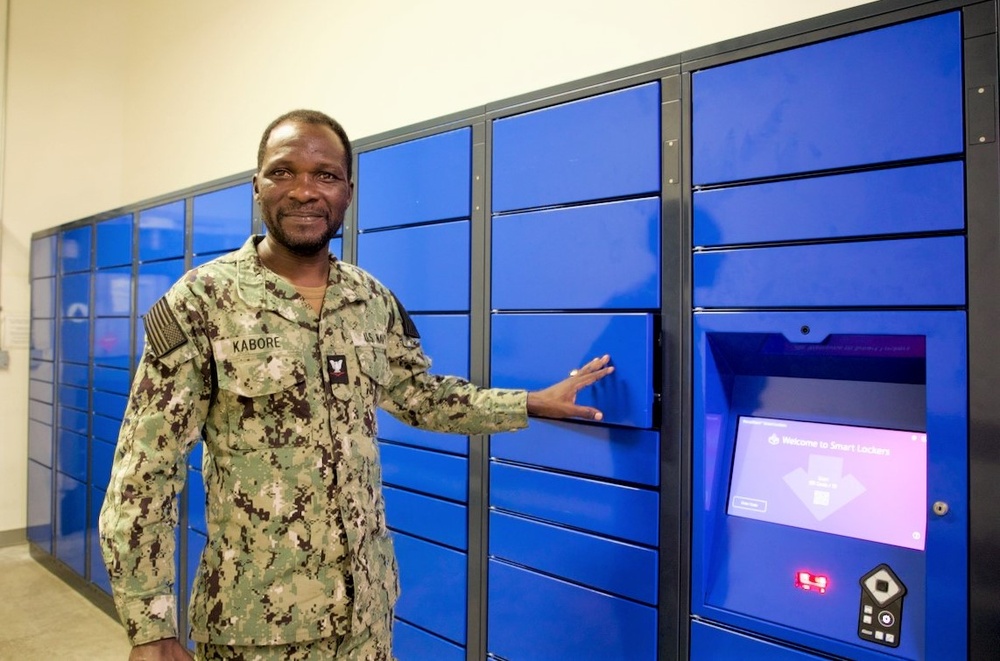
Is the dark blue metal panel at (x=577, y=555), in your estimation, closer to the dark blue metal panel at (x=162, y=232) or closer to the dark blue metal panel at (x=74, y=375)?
the dark blue metal panel at (x=162, y=232)

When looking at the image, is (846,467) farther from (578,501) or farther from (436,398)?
(436,398)

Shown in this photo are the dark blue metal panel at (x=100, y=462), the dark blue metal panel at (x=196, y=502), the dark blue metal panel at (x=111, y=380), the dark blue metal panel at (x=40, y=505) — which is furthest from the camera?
the dark blue metal panel at (x=40, y=505)

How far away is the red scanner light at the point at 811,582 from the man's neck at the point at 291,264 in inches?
51.1

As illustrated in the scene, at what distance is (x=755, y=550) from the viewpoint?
5.40ft

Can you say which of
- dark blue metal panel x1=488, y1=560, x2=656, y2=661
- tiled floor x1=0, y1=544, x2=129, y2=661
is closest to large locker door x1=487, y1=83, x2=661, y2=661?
dark blue metal panel x1=488, y1=560, x2=656, y2=661

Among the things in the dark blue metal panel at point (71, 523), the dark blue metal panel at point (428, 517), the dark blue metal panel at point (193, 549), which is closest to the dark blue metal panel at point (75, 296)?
the dark blue metal panel at point (71, 523)

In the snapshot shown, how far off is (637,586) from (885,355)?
84 centimetres

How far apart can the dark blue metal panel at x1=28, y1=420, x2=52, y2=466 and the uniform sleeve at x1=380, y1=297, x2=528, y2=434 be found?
4.28m

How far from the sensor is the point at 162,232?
12.3 feet

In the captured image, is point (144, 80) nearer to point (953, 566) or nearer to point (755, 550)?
point (755, 550)

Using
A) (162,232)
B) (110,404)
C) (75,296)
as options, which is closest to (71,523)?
(110,404)

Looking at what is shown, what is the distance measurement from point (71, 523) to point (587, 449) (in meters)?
4.19

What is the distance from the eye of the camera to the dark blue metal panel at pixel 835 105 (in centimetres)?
140

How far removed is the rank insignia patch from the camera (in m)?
1.57
